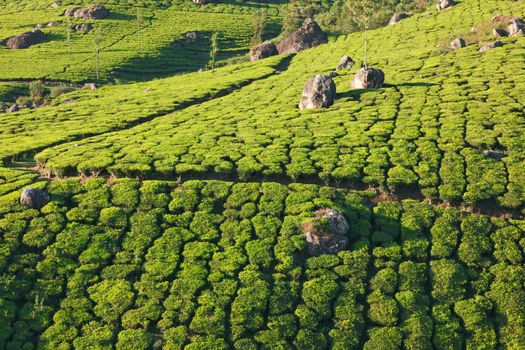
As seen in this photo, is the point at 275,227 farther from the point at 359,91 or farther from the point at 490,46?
the point at 490,46

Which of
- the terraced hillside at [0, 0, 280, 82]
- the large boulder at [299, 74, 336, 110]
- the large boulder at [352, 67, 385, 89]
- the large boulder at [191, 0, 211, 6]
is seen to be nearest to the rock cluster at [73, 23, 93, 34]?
the terraced hillside at [0, 0, 280, 82]

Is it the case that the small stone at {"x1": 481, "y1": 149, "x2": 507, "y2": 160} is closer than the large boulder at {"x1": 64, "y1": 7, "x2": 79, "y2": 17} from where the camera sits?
Yes

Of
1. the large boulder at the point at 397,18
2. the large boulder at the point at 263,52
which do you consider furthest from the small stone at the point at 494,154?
the large boulder at the point at 397,18

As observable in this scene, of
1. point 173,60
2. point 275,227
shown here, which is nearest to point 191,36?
point 173,60

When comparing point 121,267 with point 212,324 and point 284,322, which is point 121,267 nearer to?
point 212,324

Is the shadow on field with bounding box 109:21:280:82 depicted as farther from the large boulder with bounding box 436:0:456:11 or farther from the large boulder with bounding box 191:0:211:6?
the large boulder with bounding box 436:0:456:11

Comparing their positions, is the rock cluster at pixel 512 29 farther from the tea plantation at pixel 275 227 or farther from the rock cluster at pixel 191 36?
the rock cluster at pixel 191 36

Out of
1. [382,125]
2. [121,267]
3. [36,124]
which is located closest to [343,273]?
[121,267]
